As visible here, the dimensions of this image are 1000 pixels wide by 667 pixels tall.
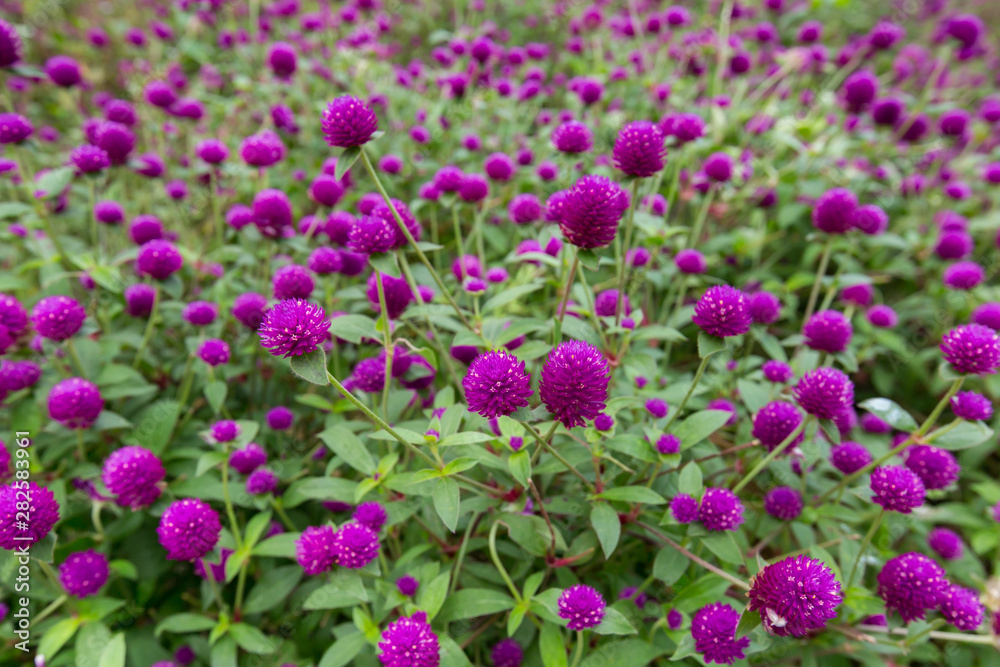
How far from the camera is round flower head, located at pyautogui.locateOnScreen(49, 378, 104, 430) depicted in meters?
1.83

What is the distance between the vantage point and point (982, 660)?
218 cm

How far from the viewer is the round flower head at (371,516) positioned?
63.9 inches

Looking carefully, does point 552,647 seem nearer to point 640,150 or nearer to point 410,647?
point 410,647

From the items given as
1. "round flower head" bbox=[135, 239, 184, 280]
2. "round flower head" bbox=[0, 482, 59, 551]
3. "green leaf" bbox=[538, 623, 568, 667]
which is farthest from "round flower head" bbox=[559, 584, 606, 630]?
"round flower head" bbox=[135, 239, 184, 280]

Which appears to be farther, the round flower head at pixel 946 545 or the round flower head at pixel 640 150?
the round flower head at pixel 946 545

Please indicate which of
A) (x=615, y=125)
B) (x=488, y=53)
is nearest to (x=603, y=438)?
(x=615, y=125)

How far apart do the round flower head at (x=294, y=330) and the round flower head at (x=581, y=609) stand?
0.87m

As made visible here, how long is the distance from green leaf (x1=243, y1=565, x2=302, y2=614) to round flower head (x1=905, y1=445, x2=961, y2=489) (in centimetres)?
213

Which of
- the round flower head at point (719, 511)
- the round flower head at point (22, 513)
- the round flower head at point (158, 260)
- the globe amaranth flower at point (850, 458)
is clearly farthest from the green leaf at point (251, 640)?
the globe amaranth flower at point (850, 458)

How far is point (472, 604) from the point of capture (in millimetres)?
1653

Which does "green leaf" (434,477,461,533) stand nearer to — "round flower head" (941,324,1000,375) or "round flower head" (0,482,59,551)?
"round flower head" (0,482,59,551)

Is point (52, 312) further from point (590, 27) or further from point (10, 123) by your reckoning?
point (590, 27)

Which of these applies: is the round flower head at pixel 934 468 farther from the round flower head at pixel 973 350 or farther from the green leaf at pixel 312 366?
the green leaf at pixel 312 366

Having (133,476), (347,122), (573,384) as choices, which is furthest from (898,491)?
(133,476)
